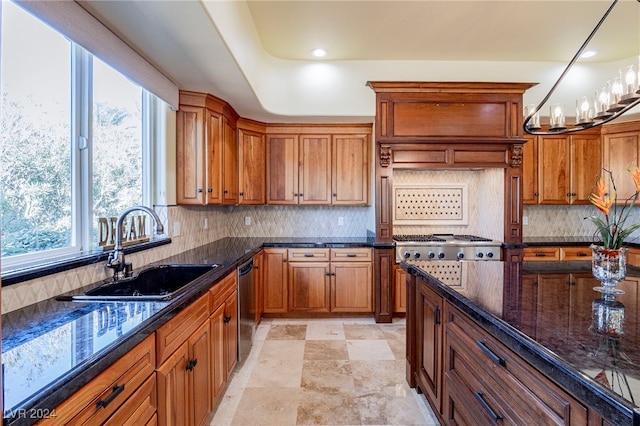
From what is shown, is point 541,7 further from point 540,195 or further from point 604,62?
point 540,195

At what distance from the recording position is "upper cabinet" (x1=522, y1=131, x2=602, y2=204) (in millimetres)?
4230

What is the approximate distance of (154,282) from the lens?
7.27 ft

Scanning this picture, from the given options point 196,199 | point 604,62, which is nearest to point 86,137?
point 196,199

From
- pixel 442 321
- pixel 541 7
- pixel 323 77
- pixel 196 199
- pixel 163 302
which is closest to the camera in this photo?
pixel 163 302

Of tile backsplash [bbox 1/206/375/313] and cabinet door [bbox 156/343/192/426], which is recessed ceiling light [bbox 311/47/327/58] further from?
cabinet door [bbox 156/343/192/426]

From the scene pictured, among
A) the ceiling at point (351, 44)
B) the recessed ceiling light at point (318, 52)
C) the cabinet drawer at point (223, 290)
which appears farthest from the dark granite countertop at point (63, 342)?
the recessed ceiling light at point (318, 52)

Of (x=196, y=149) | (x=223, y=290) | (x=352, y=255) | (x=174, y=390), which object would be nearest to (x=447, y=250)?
(x=352, y=255)

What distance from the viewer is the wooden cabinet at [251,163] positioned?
390 cm

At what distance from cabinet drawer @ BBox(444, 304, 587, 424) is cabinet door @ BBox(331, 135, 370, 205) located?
247 cm

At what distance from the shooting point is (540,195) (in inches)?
167

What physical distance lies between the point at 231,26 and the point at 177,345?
1.98 metres

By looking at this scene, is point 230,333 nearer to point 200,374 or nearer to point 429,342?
point 200,374

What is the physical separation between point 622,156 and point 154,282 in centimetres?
518

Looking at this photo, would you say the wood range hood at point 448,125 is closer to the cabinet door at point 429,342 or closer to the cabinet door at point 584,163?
the cabinet door at point 584,163
